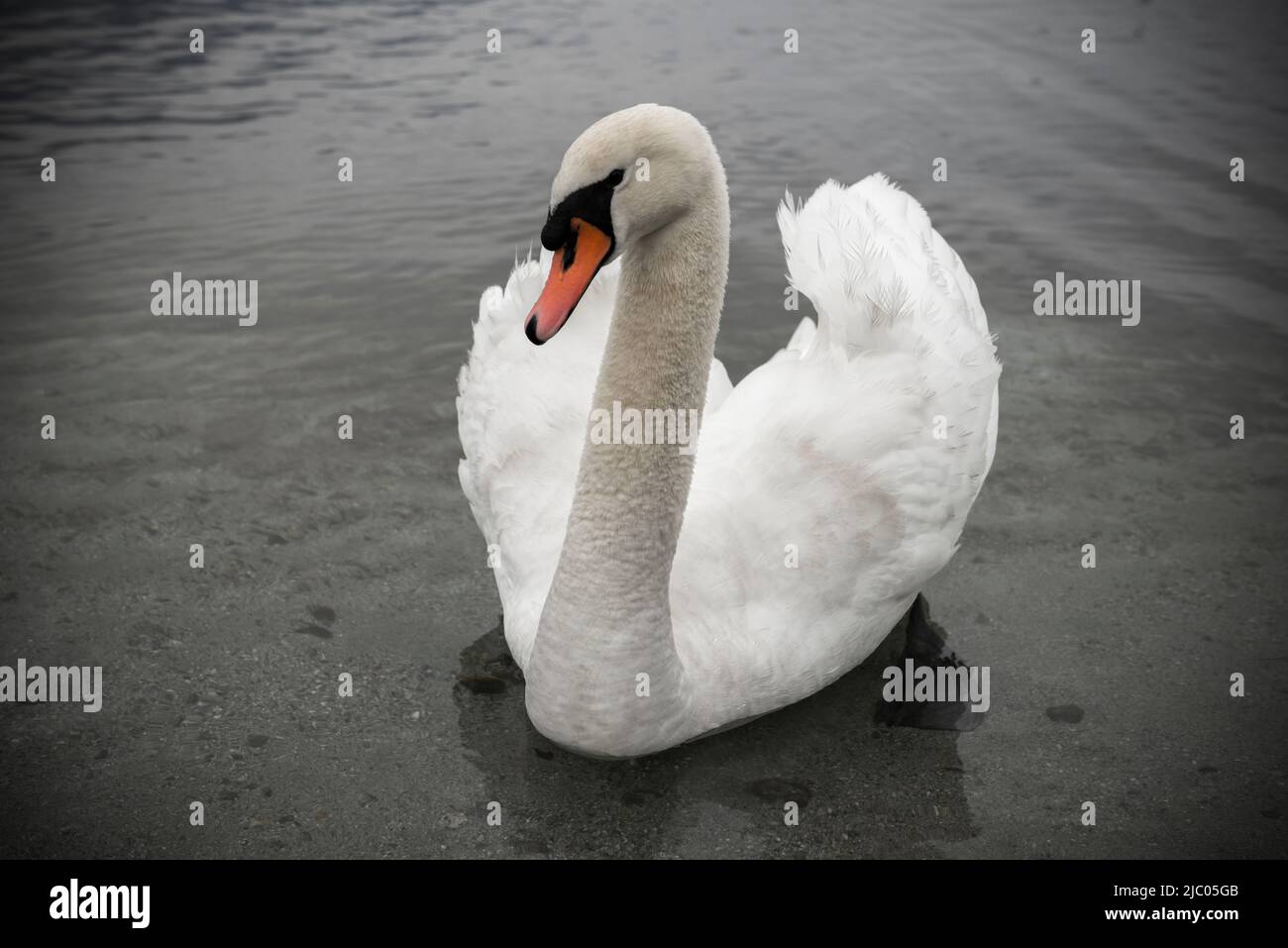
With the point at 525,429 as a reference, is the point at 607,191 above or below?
above

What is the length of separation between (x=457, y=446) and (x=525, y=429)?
6.19ft

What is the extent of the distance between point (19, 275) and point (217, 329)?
71.9 inches

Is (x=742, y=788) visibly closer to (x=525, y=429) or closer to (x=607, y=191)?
(x=525, y=429)

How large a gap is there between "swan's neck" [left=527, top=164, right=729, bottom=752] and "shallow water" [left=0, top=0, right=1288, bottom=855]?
0.46 m

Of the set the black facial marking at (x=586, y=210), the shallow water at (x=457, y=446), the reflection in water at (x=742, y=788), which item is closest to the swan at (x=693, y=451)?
the black facial marking at (x=586, y=210)

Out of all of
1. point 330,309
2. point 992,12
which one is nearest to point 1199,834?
point 330,309

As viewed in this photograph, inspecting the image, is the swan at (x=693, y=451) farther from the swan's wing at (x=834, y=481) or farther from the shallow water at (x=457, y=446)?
the shallow water at (x=457, y=446)

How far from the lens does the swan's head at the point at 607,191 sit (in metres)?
3.49

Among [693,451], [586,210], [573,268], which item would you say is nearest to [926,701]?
[693,451]

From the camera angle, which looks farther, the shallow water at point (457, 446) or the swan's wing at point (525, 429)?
the swan's wing at point (525, 429)

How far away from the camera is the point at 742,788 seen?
439 cm

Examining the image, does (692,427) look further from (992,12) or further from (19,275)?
(992,12)

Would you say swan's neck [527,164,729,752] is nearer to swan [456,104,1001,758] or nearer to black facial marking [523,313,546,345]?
swan [456,104,1001,758]

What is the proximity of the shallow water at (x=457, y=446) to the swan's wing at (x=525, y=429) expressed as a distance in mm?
536
